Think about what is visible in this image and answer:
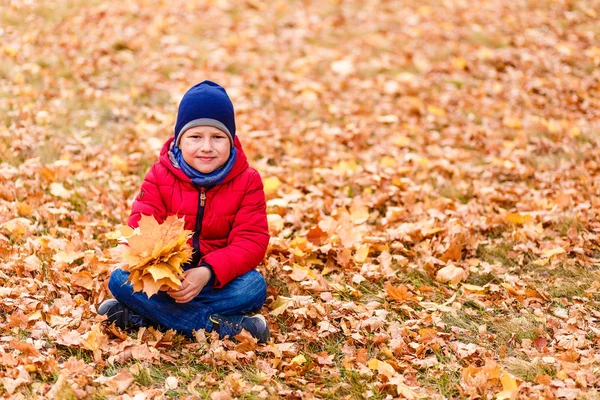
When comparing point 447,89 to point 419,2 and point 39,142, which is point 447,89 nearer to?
point 419,2

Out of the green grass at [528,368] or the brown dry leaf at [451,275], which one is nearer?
the green grass at [528,368]

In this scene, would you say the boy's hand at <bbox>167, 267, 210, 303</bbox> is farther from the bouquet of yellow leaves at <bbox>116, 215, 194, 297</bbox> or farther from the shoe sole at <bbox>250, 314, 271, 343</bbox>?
the shoe sole at <bbox>250, 314, 271, 343</bbox>

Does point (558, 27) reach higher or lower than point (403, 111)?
higher

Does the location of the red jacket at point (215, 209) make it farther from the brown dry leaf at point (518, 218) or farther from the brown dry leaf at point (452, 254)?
the brown dry leaf at point (518, 218)

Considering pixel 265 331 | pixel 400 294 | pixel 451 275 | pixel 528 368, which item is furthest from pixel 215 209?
pixel 528 368

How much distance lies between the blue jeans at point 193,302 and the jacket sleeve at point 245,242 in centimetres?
8

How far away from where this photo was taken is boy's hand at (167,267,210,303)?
3127 millimetres

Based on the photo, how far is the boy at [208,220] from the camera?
3.29 metres

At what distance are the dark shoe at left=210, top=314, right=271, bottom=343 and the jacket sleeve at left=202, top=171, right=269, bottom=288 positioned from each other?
19 cm

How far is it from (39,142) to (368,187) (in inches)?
110

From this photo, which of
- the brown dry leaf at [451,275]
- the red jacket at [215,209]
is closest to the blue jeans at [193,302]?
the red jacket at [215,209]

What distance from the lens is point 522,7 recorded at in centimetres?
948

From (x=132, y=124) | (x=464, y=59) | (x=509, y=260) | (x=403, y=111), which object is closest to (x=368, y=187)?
(x=509, y=260)

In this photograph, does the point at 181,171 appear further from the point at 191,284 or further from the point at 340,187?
the point at 340,187
